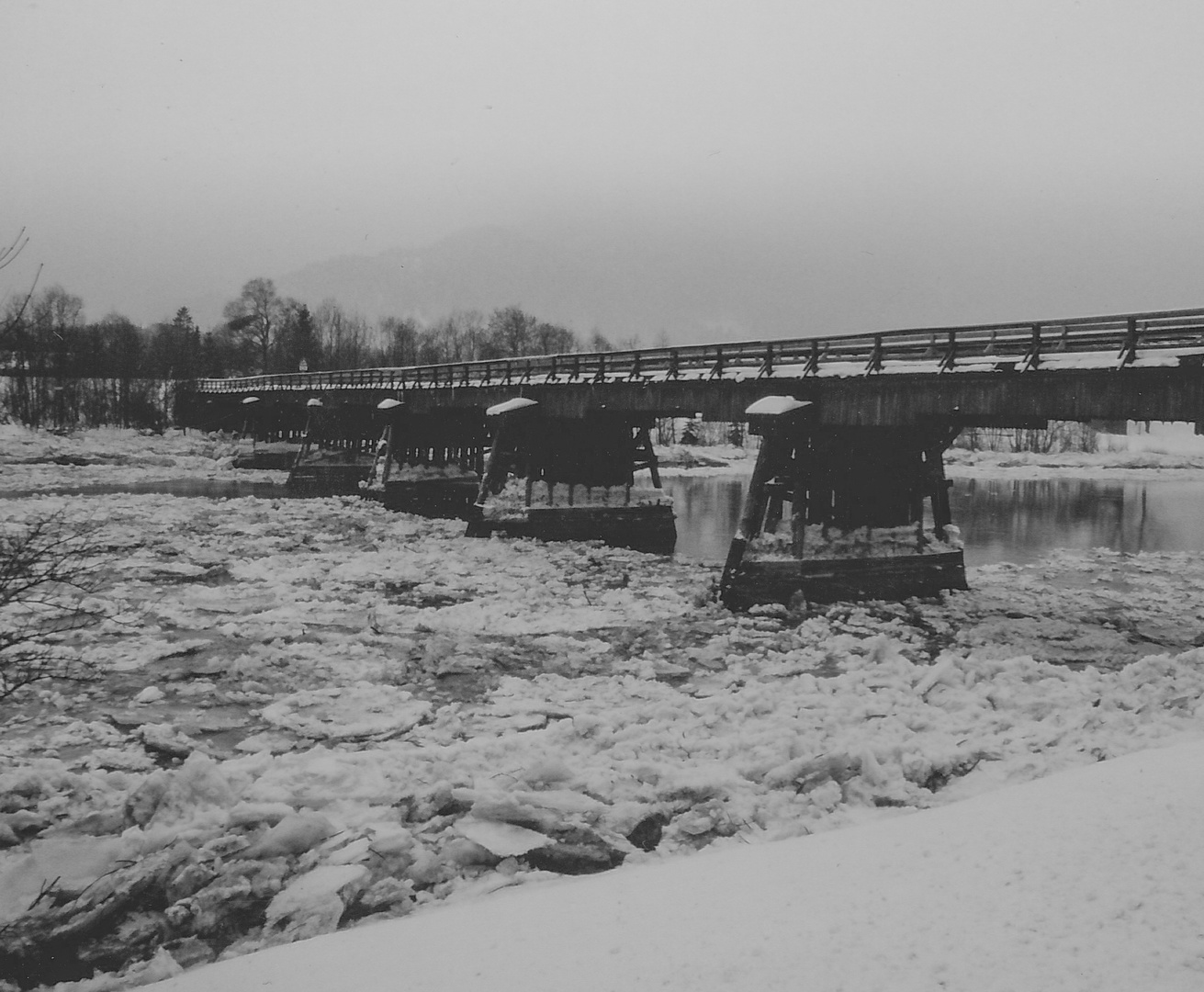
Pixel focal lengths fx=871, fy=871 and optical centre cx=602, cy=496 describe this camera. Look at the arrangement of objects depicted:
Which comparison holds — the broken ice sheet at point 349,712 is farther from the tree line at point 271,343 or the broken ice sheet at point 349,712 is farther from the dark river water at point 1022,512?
the tree line at point 271,343

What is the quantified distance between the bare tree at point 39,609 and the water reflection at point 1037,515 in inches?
681

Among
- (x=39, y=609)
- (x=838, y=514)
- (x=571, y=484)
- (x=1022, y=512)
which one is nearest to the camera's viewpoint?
(x=39, y=609)

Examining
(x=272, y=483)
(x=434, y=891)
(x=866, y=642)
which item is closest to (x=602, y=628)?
(x=866, y=642)

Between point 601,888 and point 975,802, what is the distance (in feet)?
11.3

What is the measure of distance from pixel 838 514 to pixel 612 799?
13.7 m

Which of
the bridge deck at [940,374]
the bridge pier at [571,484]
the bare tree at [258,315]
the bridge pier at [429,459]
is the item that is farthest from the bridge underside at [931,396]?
the bare tree at [258,315]

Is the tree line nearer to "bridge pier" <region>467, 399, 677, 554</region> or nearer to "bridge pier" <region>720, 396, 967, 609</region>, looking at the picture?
"bridge pier" <region>467, 399, 677, 554</region>

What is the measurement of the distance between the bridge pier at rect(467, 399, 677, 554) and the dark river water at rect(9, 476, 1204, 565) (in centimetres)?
217

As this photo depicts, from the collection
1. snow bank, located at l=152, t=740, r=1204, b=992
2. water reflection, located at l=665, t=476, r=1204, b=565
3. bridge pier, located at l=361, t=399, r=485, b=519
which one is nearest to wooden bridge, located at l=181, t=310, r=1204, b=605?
water reflection, located at l=665, t=476, r=1204, b=565

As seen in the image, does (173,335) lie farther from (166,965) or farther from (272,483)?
(166,965)

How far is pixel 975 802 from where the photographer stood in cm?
754

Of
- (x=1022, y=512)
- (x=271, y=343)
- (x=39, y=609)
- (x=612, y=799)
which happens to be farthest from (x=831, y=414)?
(x=271, y=343)

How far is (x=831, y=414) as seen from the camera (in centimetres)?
2052

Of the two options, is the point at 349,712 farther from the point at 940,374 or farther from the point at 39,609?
the point at 940,374
